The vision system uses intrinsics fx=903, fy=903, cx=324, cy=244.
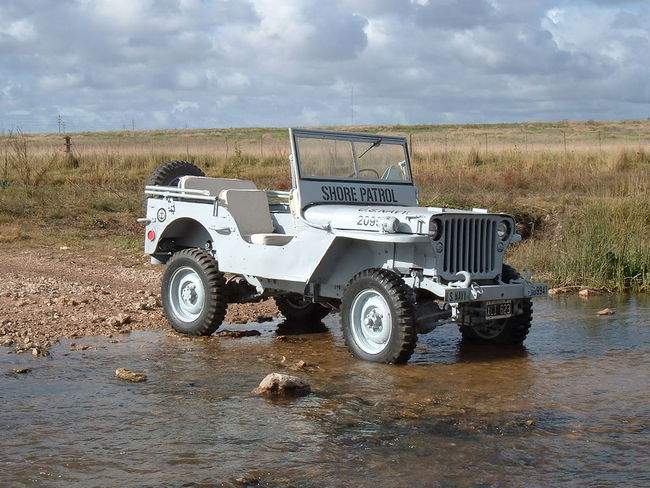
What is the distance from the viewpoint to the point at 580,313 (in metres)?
10.5

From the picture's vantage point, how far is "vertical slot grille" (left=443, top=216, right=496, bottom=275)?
7.75 metres

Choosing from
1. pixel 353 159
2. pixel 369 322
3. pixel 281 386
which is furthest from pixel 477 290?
pixel 353 159

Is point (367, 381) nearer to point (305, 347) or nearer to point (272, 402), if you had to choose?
point (272, 402)

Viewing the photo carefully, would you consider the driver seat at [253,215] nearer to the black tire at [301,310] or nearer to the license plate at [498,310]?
the black tire at [301,310]

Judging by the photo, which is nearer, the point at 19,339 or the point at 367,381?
the point at 367,381

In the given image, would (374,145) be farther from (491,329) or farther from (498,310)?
(498,310)

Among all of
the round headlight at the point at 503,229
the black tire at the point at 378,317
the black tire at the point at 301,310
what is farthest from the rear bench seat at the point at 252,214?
the round headlight at the point at 503,229

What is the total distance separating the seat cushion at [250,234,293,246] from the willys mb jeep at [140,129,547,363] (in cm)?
1

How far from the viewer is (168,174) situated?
9.95 metres

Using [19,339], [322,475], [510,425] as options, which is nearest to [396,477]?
[322,475]

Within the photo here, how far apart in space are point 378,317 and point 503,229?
→ 1.56 metres

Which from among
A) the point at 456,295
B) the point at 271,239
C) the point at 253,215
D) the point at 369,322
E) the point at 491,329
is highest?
the point at 253,215

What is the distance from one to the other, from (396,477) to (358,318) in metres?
3.05

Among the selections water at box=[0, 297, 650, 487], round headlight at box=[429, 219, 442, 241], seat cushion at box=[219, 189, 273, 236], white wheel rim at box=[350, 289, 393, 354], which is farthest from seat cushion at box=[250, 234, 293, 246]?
round headlight at box=[429, 219, 442, 241]
